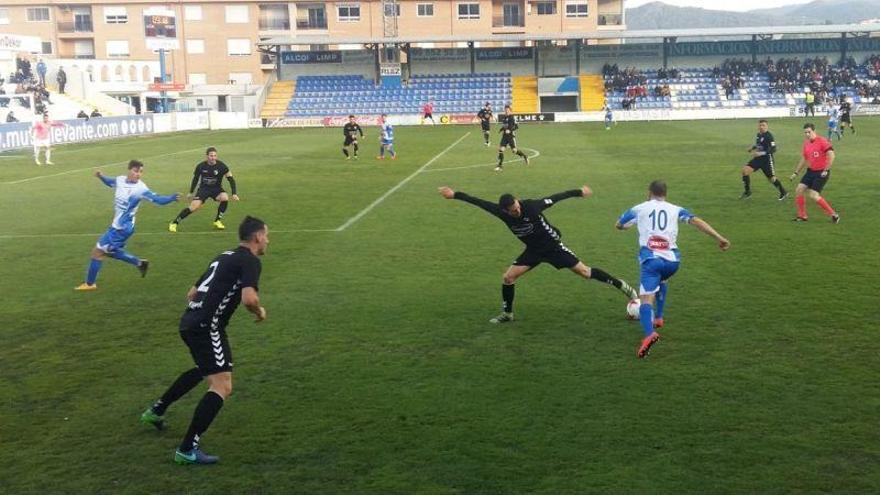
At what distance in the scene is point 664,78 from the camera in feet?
251

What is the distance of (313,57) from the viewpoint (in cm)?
8088

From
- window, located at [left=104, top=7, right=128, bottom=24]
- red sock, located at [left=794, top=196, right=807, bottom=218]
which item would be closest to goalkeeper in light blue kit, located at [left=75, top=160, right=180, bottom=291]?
red sock, located at [left=794, top=196, right=807, bottom=218]

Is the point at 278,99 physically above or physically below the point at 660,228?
above

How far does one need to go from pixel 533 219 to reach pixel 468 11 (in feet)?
292

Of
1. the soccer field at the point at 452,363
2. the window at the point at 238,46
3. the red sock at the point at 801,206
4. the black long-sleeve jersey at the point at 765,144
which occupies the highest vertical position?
the window at the point at 238,46

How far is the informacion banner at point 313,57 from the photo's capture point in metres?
80.8

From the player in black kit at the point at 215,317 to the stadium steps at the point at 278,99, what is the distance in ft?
219

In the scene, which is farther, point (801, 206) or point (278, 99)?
point (278, 99)

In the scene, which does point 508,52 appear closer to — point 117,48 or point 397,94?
point 397,94

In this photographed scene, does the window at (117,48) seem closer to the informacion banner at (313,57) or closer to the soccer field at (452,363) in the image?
the informacion banner at (313,57)

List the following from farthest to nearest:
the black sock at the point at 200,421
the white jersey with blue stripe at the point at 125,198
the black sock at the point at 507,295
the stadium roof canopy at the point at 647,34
Answer: the stadium roof canopy at the point at 647,34
the white jersey with blue stripe at the point at 125,198
the black sock at the point at 507,295
the black sock at the point at 200,421

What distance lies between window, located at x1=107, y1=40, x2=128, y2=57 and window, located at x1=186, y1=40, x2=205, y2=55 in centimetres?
720

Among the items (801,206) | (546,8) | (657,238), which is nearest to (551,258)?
(657,238)

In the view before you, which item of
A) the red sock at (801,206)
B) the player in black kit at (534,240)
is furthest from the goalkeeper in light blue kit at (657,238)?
the red sock at (801,206)
